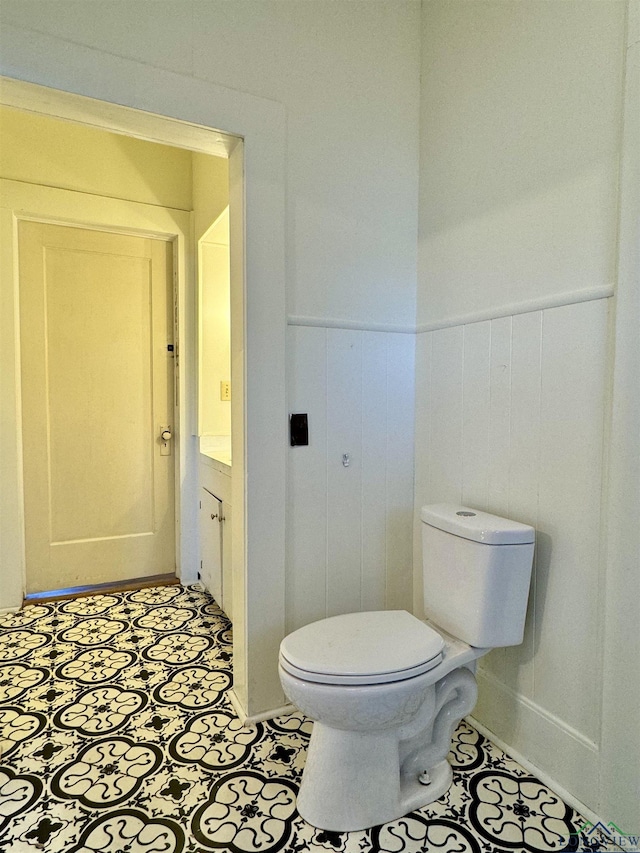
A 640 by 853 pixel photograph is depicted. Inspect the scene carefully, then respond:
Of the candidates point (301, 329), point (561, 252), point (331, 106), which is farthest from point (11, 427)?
point (561, 252)

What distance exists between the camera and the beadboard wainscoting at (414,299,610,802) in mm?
1297

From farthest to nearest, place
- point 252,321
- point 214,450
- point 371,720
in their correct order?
point 214,450
point 252,321
point 371,720

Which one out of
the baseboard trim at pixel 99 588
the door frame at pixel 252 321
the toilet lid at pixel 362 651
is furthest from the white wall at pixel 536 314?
the baseboard trim at pixel 99 588

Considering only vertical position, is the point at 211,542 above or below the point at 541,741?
above

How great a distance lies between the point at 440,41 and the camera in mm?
1771

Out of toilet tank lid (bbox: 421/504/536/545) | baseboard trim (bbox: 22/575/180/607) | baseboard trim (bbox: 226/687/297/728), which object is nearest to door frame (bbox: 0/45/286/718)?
baseboard trim (bbox: 226/687/297/728)

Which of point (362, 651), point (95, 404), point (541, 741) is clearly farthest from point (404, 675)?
point (95, 404)

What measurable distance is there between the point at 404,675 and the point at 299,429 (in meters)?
0.84

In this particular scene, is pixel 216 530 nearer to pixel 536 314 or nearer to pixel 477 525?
pixel 477 525

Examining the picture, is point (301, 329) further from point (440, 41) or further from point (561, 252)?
point (440, 41)

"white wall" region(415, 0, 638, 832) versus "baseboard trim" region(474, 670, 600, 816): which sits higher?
"white wall" region(415, 0, 638, 832)

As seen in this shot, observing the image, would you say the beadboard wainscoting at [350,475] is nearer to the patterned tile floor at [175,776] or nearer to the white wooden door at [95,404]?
the patterned tile floor at [175,776]

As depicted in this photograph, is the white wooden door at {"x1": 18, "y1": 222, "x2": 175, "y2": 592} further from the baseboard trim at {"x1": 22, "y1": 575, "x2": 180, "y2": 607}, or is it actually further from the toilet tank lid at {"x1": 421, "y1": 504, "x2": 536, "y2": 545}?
the toilet tank lid at {"x1": 421, "y1": 504, "x2": 536, "y2": 545}

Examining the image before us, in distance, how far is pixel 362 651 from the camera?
1.26 metres
